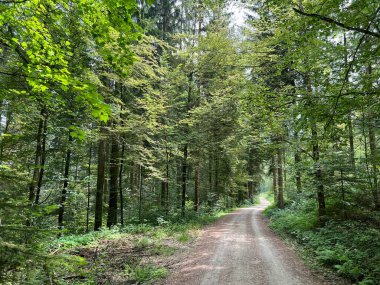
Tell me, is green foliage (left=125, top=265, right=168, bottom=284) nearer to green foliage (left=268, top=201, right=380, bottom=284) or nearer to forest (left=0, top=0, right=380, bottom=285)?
forest (left=0, top=0, right=380, bottom=285)

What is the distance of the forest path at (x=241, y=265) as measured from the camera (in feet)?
21.8

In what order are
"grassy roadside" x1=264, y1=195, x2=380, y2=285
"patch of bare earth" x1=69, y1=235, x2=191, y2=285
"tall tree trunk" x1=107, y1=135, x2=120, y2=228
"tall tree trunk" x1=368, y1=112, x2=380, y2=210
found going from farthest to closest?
"tall tree trunk" x1=107, y1=135, x2=120, y2=228, "tall tree trunk" x1=368, y1=112, x2=380, y2=210, "patch of bare earth" x1=69, y1=235, x2=191, y2=285, "grassy roadside" x1=264, y1=195, x2=380, y2=285

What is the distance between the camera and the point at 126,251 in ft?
30.6

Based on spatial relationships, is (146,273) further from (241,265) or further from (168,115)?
(168,115)

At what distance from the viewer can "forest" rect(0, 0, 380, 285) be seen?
427 centimetres

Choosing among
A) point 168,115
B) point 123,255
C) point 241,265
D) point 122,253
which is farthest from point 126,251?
point 168,115

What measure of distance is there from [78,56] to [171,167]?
33.4 ft

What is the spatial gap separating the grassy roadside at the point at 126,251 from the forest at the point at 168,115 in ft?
0.32

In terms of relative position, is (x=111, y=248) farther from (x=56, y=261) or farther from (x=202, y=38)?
(x=202, y=38)

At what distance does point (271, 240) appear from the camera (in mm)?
11352

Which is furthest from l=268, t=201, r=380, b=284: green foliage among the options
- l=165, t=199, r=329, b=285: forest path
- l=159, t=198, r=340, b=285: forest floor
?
l=165, t=199, r=329, b=285: forest path

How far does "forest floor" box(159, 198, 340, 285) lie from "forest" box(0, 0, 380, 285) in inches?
28.7

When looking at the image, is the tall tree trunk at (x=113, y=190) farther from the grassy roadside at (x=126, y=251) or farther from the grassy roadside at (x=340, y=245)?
the grassy roadside at (x=340, y=245)

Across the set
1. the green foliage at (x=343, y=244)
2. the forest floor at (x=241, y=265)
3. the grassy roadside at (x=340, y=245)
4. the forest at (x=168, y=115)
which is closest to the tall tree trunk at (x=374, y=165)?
the forest at (x=168, y=115)
